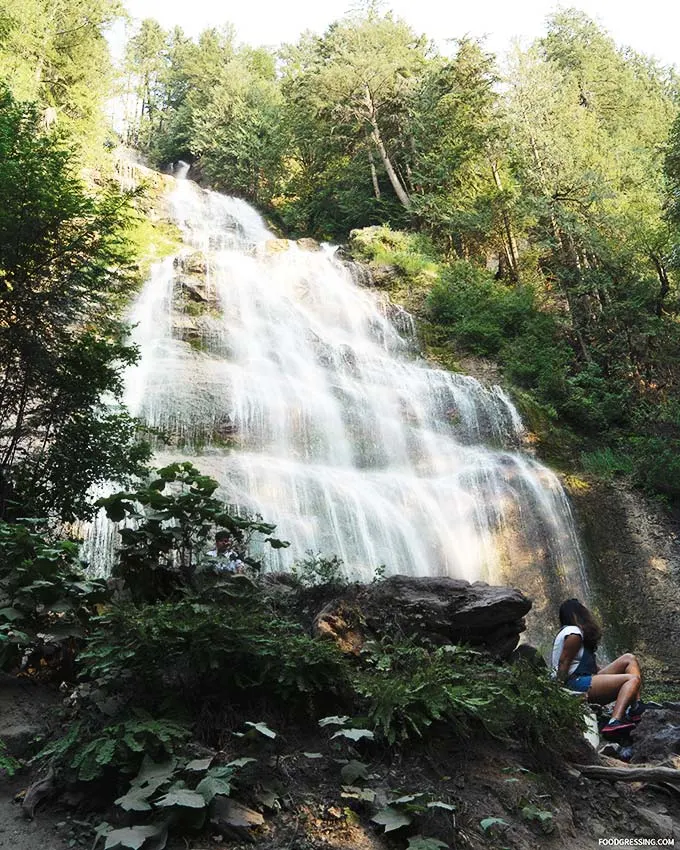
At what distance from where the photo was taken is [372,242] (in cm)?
2255

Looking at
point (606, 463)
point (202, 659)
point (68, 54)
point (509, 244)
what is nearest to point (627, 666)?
point (202, 659)

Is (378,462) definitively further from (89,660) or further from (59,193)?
(89,660)

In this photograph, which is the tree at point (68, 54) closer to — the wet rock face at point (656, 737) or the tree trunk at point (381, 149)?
the tree trunk at point (381, 149)

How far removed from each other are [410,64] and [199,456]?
22.3 m

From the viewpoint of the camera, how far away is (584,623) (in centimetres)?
567

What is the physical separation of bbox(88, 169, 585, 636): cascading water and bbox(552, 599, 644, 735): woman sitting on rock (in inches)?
174

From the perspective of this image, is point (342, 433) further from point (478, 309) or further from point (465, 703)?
point (465, 703)

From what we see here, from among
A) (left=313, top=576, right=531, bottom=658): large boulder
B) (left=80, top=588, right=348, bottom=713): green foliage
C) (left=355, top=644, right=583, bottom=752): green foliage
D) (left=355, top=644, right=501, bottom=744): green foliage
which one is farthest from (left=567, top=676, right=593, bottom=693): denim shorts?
(left=80, top=588, right=348, bottom=713): green foliage

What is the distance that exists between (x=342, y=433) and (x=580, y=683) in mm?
8261

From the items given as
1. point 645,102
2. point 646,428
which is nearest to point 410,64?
point 645,102

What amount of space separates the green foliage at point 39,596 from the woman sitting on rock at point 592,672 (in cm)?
348

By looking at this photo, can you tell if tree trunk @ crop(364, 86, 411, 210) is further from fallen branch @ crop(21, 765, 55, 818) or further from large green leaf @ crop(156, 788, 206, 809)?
large green leaf @ crop(156, 788, 206, 809)

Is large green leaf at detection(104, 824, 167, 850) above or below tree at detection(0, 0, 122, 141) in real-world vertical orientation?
below

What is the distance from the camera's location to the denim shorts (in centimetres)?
528
